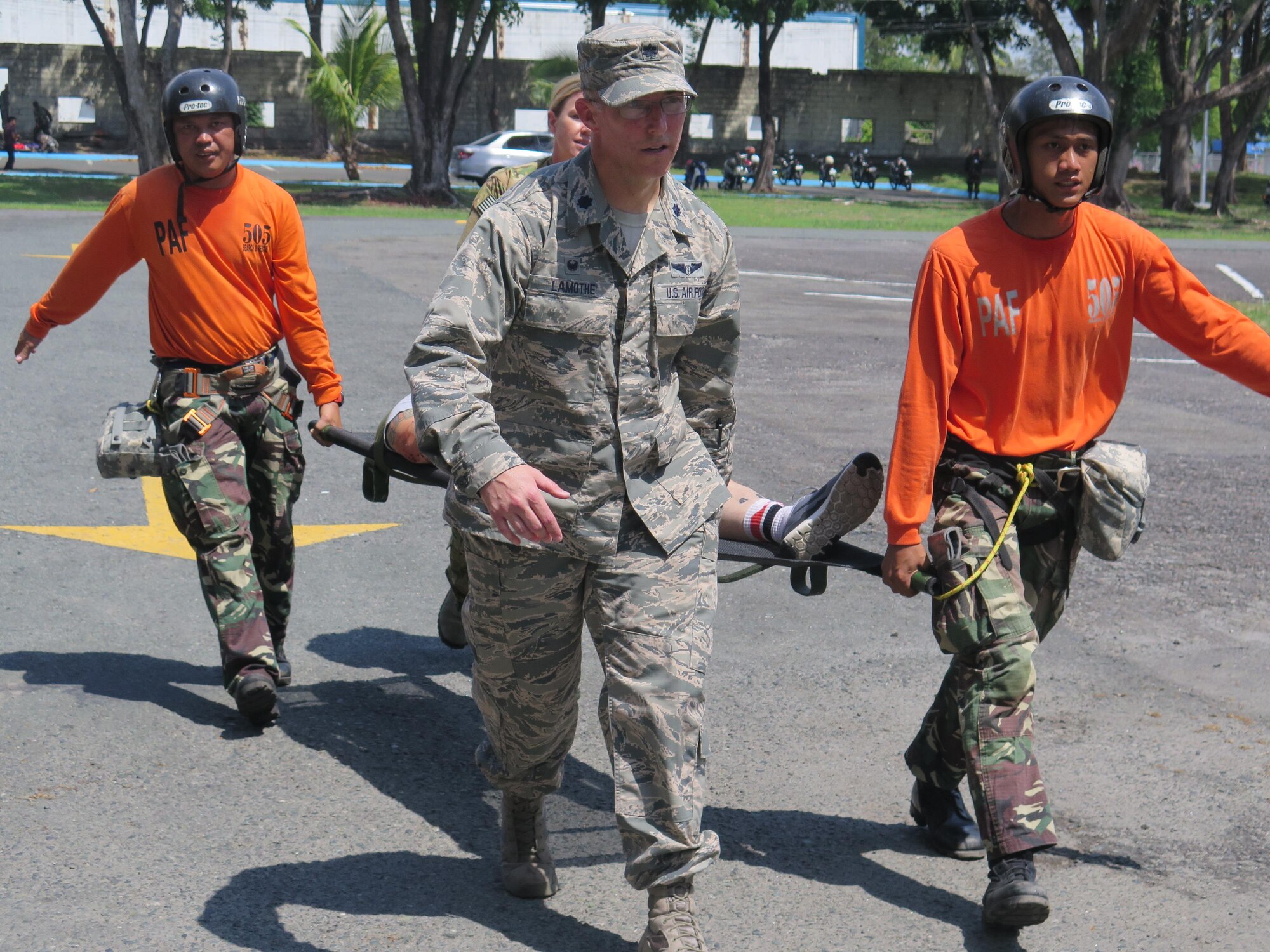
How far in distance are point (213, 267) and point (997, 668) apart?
3.07 metres

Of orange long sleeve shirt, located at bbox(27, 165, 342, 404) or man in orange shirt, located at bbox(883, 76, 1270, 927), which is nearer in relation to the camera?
man in orange shirt, located at bbox(883, 76, 1270, 927)

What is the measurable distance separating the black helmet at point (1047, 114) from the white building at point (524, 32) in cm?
5886

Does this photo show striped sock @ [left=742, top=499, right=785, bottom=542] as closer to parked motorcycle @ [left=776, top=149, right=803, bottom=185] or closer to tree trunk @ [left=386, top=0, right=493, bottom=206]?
tree trunk @ [left=386, top=0, right=493, bottom=206]

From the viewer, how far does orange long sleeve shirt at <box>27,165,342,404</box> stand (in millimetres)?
5289

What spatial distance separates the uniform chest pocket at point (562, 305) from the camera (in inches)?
139

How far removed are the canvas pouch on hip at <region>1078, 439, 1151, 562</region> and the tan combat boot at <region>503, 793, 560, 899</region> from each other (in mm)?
1652

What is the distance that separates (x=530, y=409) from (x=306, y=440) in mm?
6574

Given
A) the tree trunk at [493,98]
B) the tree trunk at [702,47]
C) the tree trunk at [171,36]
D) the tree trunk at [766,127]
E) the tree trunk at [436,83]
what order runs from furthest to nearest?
the tree trunk at [493,98] → the tree trunk at [702,47] → the tree trunk at [766,127] → the tree trunk at [436,83] → the tree trunk at [171,36]

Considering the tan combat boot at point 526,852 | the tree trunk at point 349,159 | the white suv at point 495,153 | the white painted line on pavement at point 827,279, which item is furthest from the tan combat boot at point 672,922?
the white suv at point 495,153

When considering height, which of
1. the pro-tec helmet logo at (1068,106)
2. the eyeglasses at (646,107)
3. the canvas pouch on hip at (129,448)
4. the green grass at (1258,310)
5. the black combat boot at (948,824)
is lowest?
the black combat boot at (948,824)

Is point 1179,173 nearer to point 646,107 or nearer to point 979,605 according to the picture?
point 979,605

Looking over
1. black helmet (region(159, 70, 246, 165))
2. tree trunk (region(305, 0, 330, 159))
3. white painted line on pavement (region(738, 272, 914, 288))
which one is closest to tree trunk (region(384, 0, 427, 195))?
white painted line on pavement (region(738, 272, 914, 288))

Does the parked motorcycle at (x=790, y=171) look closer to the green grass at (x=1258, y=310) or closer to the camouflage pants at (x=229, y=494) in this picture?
the green grass at (x=1258, y=310)

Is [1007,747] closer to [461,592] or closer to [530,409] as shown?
[530,409]
